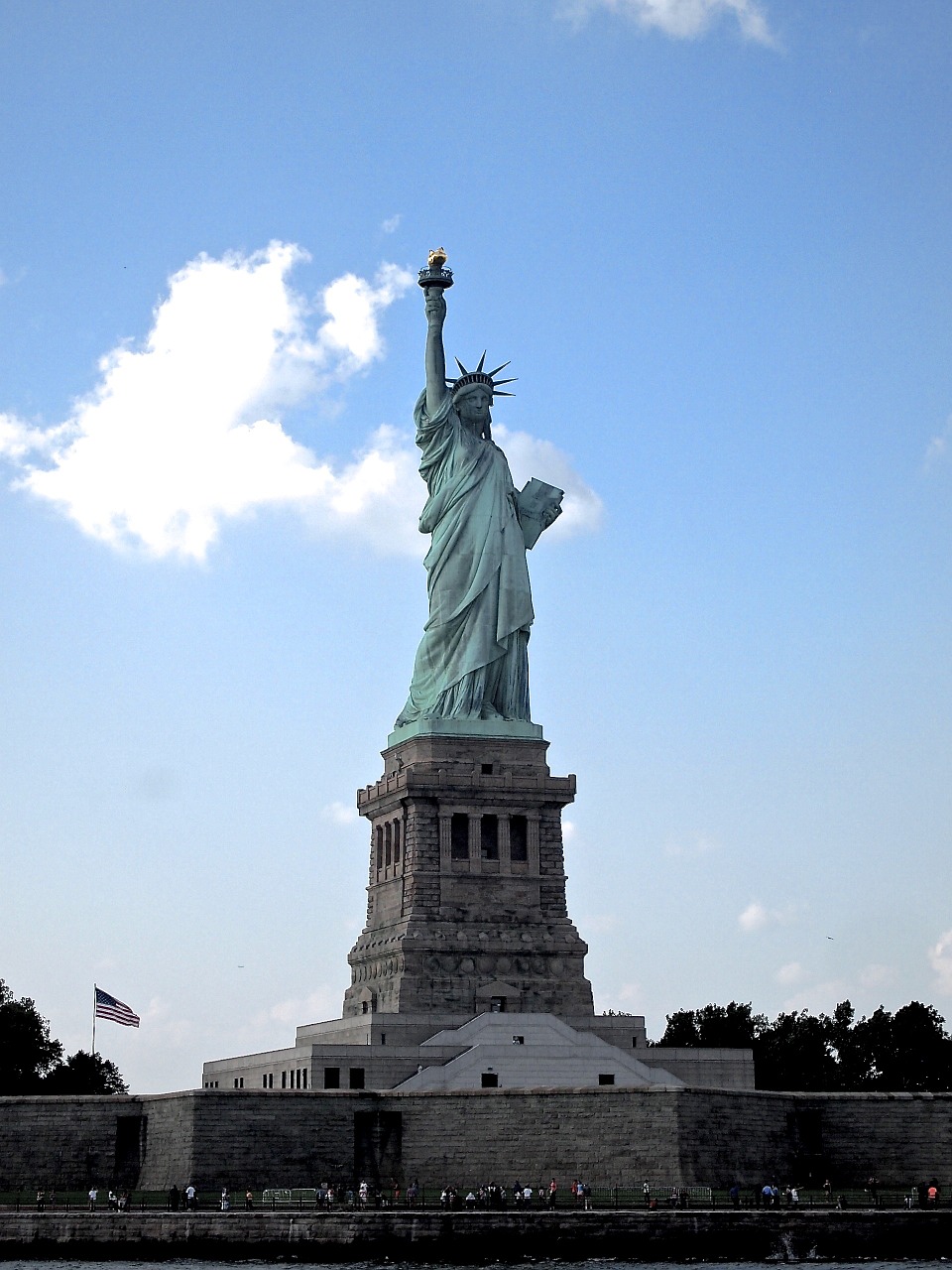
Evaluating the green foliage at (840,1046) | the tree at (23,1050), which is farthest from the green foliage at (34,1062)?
the green foliage at (840,1046)

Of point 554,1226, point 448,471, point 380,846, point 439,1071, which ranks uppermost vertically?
point 448,471

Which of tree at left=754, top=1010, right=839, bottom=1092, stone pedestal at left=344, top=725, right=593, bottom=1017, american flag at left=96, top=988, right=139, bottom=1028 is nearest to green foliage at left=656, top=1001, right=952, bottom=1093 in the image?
tree at left=754, top=1010, right=839, bottom=1092

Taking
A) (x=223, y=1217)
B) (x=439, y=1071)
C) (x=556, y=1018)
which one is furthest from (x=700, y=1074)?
(x=223, y=1217)

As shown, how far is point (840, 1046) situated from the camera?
7850cm

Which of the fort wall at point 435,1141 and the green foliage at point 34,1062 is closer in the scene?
the fort wall at point 435,1141

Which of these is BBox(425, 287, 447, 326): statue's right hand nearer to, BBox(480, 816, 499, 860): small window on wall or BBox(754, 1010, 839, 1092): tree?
BBox(480, 816, 499, 860): small window on wall

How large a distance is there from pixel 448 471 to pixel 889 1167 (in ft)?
85.6

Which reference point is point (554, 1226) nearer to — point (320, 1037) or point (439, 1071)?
point (439, 1071)

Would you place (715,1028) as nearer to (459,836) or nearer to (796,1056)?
(796,1056)

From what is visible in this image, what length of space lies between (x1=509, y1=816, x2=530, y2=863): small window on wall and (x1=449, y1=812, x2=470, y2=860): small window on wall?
1.33 metres

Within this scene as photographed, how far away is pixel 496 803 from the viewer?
6494 cm

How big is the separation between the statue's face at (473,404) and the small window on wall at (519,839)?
13.3 metres

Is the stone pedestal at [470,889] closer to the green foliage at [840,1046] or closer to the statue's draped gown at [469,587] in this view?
the statue's draped gown at [469,587]

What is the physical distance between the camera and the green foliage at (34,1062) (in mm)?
70250
